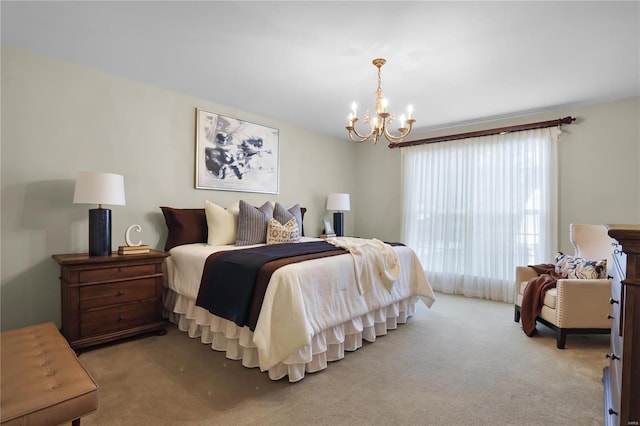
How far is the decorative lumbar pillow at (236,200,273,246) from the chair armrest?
2791mm

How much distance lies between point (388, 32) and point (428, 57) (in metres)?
0.53

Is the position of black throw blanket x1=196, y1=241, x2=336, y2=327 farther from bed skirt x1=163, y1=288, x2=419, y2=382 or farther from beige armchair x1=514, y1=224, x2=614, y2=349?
beige armchair x1=514, y1=224, x2=614, y2=349

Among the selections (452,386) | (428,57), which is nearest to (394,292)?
(452,386)

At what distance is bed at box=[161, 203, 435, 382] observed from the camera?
6.64ft

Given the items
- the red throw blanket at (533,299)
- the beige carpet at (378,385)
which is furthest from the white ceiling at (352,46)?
the beige carpet at (378,385)

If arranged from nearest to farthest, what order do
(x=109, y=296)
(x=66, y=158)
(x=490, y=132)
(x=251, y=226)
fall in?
(x=109, y=296), (x=66, y=158), (x=251, y=226), (x=490, y=132)

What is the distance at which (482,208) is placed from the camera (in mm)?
4328

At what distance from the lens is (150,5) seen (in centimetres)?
200

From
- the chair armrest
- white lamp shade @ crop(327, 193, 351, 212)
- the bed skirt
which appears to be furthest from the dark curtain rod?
the bed skirt

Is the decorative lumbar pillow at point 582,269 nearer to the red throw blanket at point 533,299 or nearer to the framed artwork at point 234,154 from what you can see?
the red throw blanket at point 533,299

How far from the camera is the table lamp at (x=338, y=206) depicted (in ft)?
16.1

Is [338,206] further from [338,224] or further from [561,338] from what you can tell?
[561,338]

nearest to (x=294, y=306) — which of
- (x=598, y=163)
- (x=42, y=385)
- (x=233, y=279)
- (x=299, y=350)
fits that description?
(x=299, y=350)

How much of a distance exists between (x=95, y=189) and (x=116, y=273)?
27.3 inches
